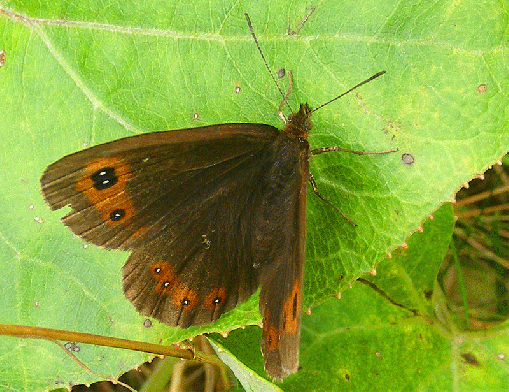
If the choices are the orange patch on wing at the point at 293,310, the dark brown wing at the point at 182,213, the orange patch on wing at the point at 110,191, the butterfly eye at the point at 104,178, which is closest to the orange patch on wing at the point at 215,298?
the dark brown wing at the point at 182,213

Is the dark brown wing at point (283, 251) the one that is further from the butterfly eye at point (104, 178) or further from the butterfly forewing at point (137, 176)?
the butterfly eye at point (104, 178)

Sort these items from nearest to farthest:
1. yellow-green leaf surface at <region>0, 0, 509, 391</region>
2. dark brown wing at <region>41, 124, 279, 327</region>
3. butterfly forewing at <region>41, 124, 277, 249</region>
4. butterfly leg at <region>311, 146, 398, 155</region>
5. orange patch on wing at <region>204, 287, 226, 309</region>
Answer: butterfly forewing at <region>41, 124, 277, 249</region>
dark brown wing at <region>41, 124, 279, 327</region>
yellow-green leaf surface at <region>0, 0, 509, 391</region>
butterfly leg at <region>311, 146, 398, 155</region>
orange patch on wing at <region>204, 287, 226, 309</region>

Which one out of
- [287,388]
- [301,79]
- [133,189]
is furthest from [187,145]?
[287,388]

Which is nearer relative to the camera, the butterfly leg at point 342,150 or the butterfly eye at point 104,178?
the butterfly eye at point 104,178

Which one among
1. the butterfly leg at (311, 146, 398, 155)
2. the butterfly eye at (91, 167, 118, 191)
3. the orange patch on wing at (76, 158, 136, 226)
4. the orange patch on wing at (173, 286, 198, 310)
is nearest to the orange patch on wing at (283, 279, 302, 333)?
the orange patch on wing at (173, 286, 198, 310)

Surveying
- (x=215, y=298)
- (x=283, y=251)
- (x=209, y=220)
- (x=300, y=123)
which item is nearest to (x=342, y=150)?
(x=300, y=123)

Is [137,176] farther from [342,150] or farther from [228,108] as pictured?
[342,150]

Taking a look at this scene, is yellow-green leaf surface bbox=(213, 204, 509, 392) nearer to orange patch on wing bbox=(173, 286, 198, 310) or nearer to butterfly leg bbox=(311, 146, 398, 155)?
orange patch on wing bbox=(173, 286, 198, 310)

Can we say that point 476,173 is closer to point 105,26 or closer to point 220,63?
point 220,63
